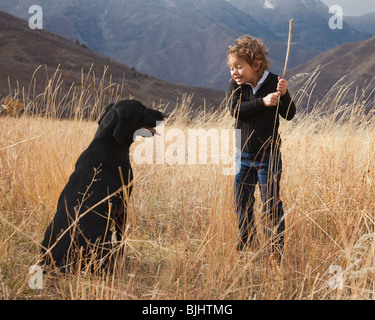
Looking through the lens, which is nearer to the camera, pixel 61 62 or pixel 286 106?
pixel 286 106

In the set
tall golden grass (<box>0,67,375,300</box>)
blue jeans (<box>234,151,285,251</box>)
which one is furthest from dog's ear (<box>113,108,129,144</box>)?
blue jeans (<box>234,151,285,251</box>)

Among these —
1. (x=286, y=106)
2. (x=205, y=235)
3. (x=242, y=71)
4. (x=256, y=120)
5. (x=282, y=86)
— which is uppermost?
(x=242, y=71)

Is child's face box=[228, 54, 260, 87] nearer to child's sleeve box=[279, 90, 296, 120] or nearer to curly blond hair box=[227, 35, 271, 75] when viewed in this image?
curly blond hair box=[227, 35, 271, 75]

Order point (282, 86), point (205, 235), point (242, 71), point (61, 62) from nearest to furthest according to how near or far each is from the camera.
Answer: point (205, 235) < point (282, 86) < point (242, 71) < point (61, 62)

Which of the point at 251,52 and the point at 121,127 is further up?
the point at 251,52

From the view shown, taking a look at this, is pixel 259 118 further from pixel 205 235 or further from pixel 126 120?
pixel 205 235

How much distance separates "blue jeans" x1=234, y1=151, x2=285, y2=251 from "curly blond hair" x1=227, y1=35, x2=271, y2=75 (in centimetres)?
73

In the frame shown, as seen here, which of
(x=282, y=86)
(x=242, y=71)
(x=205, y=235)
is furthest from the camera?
(x=242, y=71)

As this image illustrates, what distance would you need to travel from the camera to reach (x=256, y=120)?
2.72m

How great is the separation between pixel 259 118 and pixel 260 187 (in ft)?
1.80

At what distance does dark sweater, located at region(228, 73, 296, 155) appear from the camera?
2.66 meters

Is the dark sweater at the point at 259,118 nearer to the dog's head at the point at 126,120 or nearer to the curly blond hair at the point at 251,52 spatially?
the curly blond hair at the point at 251,52

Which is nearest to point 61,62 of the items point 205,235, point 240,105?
point 240,105

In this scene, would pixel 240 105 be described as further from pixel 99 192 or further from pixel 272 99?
pixel 99 192
